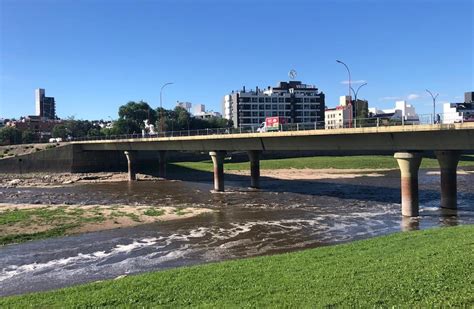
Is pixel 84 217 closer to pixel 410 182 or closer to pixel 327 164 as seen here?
pixel 410 182

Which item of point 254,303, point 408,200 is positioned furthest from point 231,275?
point 408,200

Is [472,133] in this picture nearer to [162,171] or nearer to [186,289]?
[186,289]

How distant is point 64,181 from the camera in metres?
77.7

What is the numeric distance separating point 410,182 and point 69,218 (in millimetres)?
26114

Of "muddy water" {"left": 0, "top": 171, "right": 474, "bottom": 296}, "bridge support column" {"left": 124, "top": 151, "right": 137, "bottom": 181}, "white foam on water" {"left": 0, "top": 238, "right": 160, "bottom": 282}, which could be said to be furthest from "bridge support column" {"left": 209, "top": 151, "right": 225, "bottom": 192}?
"white foam on water" {"left": 0, "top": 238, "right": 160, "bottom": 282}

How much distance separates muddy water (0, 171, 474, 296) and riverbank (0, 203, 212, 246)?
1.77 metres

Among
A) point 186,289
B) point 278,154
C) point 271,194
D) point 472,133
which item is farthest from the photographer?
point 278,154

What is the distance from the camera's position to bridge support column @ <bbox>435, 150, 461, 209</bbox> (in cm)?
3694

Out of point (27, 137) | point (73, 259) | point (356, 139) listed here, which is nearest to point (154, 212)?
point (73, 259)

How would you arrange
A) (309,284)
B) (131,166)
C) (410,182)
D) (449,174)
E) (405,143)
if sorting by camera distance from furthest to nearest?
1. (131,166)
2. (449,174)
3. (405,143)
4. (410,182)
5. (309,284)

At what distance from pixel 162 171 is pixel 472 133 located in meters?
61.1

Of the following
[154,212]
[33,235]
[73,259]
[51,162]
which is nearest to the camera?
[73,259]

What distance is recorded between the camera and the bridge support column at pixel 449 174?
36.9m

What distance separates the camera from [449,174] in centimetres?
3691
